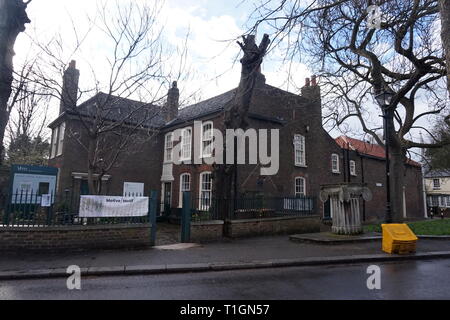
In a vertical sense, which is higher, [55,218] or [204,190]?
[204,190]

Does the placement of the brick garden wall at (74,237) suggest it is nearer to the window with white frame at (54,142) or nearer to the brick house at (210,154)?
the brick house at (210,154)

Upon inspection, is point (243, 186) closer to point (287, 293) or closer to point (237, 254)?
point (237, 254)

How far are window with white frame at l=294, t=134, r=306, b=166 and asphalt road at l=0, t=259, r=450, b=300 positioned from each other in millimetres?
14313

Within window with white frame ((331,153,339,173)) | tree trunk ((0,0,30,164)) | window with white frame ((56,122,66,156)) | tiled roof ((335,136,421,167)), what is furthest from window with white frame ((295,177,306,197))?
tree trunk ((0,0,30,164))

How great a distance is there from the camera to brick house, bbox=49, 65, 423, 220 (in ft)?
59.3

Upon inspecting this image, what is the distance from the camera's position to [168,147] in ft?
71.7

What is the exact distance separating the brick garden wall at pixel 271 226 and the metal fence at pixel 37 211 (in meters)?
5.22

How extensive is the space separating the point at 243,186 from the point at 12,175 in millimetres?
11386

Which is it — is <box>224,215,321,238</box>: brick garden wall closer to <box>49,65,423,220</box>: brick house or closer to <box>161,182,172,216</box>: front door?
<box>49,65,423,220</box>: brick house

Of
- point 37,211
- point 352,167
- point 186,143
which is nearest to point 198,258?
point 37,211

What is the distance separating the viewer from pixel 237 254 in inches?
345

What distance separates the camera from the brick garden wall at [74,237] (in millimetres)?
8078
